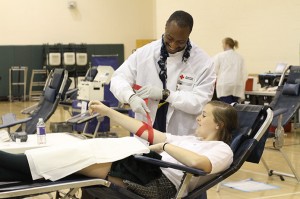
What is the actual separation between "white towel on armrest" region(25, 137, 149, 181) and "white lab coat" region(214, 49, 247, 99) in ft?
19.1

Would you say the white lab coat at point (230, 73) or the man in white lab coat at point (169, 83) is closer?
the man in white lab coat at point (169, 83)

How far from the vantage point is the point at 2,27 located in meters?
14.1

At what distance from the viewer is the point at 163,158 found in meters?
2.55

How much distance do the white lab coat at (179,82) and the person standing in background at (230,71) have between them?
527 cm

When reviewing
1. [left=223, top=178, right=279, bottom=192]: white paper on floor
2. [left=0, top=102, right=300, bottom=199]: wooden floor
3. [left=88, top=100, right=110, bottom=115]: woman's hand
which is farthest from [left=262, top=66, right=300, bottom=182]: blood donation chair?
[left=88, top=100, right=110, bottom=115]: woman's hand

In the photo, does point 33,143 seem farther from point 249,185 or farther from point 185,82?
point 249,185

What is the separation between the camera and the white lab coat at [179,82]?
279 cm

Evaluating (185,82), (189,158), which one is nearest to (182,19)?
(185,82)

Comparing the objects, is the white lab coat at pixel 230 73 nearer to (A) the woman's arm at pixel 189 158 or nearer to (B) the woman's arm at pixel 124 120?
(B) the woman's arm at pixel 124 120

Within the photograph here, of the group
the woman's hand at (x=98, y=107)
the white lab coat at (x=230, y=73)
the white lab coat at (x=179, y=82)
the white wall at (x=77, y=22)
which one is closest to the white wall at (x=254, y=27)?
the white lab coat at (x=230, y=73)

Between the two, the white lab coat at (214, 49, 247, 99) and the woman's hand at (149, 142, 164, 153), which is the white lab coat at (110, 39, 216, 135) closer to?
the woman's hand at (149, 142, 164, 153)

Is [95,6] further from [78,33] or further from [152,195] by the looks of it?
[152,195]

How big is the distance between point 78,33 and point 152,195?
13.0 metres

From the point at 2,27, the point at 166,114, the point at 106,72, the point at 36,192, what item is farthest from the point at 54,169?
the point at 2,27
